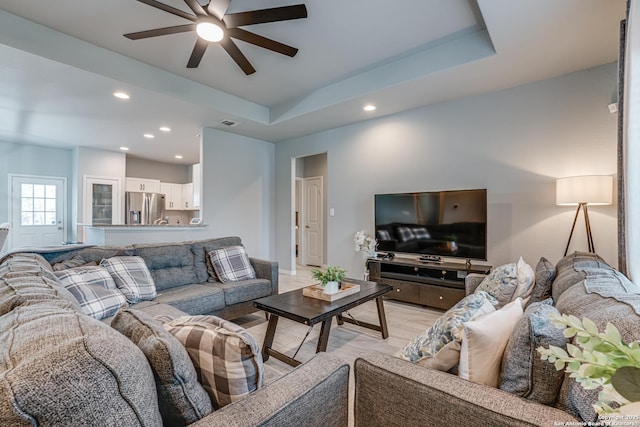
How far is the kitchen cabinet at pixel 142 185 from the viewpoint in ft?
23.0

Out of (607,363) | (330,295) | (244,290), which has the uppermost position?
(607,363)

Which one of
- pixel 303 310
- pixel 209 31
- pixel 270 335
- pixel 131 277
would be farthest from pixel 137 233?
pixel 303 310

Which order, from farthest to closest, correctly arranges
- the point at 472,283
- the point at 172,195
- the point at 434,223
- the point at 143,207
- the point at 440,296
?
the point at 172,195
the point at 143,207
the point at 434,223
the point at 440,296
the point at 472,283

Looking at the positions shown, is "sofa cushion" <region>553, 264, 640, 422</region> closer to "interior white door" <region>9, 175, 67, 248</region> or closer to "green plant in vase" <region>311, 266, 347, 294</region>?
"green plant in vase" <region>311, 266, 347, 294</region>

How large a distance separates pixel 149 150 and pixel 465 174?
247 inches

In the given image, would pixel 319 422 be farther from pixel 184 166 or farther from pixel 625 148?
pixel 184 166

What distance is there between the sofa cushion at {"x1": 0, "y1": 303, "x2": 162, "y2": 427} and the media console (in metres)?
3.33

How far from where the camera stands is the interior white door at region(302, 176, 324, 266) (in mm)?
6891

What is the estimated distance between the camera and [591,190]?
2.65 m

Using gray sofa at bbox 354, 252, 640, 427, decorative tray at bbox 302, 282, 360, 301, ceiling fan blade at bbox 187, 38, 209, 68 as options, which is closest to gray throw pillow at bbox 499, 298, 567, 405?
gray sofa at bbox 354, 252, 640, 427

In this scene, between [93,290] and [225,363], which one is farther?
[93,290]

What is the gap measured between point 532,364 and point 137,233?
4462 millimetres

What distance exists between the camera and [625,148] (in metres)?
1.89

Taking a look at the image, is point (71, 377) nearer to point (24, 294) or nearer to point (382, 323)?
point (24, 294)
